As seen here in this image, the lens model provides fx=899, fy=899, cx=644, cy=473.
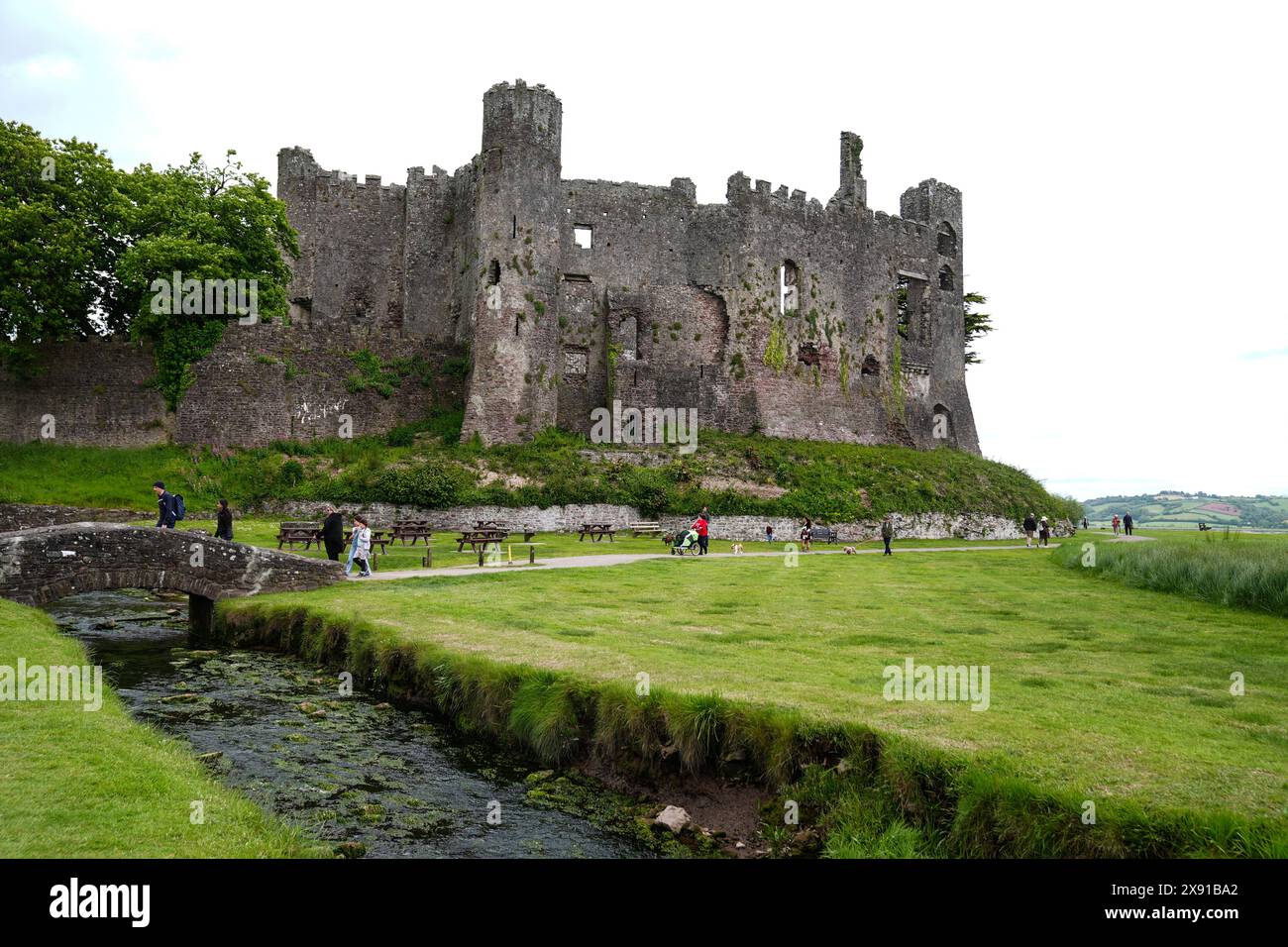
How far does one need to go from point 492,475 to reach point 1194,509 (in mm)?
132188

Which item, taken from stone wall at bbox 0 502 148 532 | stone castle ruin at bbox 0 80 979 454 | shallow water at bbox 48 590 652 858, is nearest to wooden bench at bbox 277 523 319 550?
stone wall at bbox 0 502 148 532

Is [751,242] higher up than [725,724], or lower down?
higher up

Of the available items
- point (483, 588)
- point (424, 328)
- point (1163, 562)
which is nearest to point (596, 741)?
point (483, 588)

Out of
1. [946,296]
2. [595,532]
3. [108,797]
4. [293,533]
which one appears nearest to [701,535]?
[595,532]

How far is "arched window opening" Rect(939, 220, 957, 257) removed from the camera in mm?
55344

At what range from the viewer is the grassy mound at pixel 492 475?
32625 millimetres

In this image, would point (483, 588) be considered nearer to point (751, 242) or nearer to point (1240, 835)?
point (1240, 835)

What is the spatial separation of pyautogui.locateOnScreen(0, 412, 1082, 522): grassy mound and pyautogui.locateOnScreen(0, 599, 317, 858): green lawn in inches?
922

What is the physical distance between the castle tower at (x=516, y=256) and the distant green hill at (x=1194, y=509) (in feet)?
265

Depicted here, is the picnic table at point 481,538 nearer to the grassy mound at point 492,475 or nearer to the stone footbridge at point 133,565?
the grassy mound at point 492,475

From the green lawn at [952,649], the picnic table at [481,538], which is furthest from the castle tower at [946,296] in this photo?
the picnic table at [481,538]

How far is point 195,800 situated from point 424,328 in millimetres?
39212

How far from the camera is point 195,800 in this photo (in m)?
7.84

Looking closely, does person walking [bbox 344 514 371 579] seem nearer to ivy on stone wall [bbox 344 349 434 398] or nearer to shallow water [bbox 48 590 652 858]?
shallow water [bbox 48 590 652 858]
